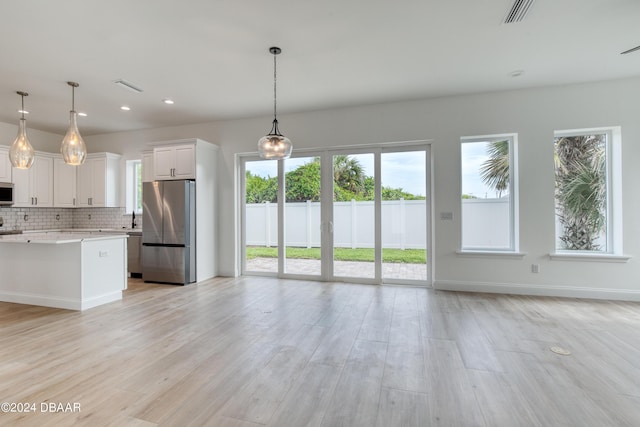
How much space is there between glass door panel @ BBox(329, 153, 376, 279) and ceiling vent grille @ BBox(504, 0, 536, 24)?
2.72m

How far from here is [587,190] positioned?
4.42 m

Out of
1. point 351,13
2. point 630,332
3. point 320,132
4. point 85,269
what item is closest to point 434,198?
point 320,132

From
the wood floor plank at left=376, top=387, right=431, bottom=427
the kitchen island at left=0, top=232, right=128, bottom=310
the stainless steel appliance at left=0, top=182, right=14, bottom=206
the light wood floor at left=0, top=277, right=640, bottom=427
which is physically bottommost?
the wood floor plank at left=376, top=387, right=431, bottom=427

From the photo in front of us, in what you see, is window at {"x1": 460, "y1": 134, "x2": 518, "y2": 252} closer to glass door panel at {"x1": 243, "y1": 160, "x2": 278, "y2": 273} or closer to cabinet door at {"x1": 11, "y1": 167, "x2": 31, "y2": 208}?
glass door panel at {"x1": 243, "y1": 160, "x2": 278, "y2": 273}

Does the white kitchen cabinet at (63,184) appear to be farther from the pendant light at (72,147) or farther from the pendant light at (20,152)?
the pendant light at (72,147)

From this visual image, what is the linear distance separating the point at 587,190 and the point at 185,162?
6378 mm

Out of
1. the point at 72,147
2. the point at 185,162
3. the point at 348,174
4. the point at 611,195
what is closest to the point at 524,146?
the point at 611,195

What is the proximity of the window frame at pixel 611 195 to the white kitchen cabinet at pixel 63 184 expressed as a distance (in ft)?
29.3

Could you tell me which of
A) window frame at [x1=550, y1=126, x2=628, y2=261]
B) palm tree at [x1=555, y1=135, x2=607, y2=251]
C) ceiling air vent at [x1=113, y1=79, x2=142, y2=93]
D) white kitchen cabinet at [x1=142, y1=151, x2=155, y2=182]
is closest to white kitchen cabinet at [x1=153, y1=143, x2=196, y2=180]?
white kitchen cabinet at [x1=142, y1=151, x2=155, y2=182]

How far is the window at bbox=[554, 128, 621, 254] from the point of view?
430 centimetres

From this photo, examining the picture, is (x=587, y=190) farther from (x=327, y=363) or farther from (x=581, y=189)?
(x=327, y=363)

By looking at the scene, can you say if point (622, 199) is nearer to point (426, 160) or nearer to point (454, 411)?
point (426, 160)

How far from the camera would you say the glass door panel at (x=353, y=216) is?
5.21m

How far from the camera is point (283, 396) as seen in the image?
2018 millimetres
